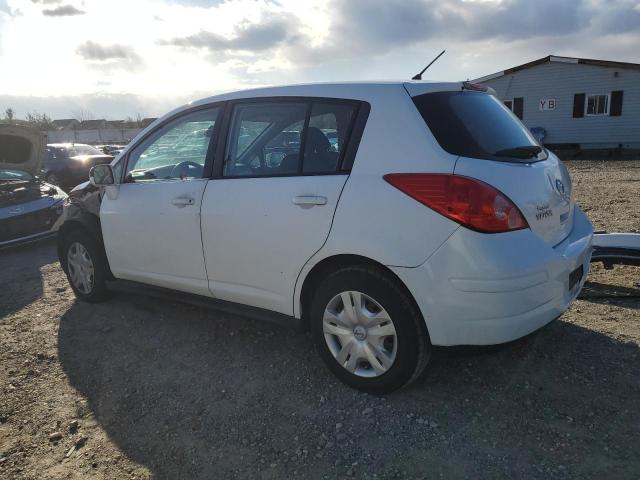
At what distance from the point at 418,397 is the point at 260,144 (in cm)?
191

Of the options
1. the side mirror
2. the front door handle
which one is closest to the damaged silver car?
the side mirror

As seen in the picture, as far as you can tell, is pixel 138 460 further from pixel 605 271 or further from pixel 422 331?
pixel 605 271

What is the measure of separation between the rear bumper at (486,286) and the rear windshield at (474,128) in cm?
48

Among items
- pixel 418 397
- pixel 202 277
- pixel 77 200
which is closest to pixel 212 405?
pixel 202 277

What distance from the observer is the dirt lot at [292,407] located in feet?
8.14

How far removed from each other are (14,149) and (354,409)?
26.0 ft

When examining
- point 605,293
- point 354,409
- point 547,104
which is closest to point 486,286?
point 354,409

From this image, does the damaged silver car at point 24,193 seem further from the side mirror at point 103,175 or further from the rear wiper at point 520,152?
the rear wiper at point 520,152

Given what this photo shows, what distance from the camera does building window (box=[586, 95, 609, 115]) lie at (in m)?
21.7

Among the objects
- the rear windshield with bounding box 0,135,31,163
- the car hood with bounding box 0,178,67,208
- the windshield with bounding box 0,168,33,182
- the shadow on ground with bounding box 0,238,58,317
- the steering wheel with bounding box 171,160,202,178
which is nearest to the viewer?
the steering wheel with bounding box 171,160,202,178

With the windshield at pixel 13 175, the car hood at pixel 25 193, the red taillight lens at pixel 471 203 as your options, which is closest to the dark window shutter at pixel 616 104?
the car hood at pixel 25 193

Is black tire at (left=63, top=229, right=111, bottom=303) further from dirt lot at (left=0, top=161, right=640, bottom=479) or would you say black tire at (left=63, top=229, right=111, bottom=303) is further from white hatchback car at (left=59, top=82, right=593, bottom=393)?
white hatchback car at (left=59, top=82, right=593, bottom=393)

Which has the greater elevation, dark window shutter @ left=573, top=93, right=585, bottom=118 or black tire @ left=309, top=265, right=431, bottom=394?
dark window shutter @ left=573, top=93, right=585, bottom=118

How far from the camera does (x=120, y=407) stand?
3090mm
